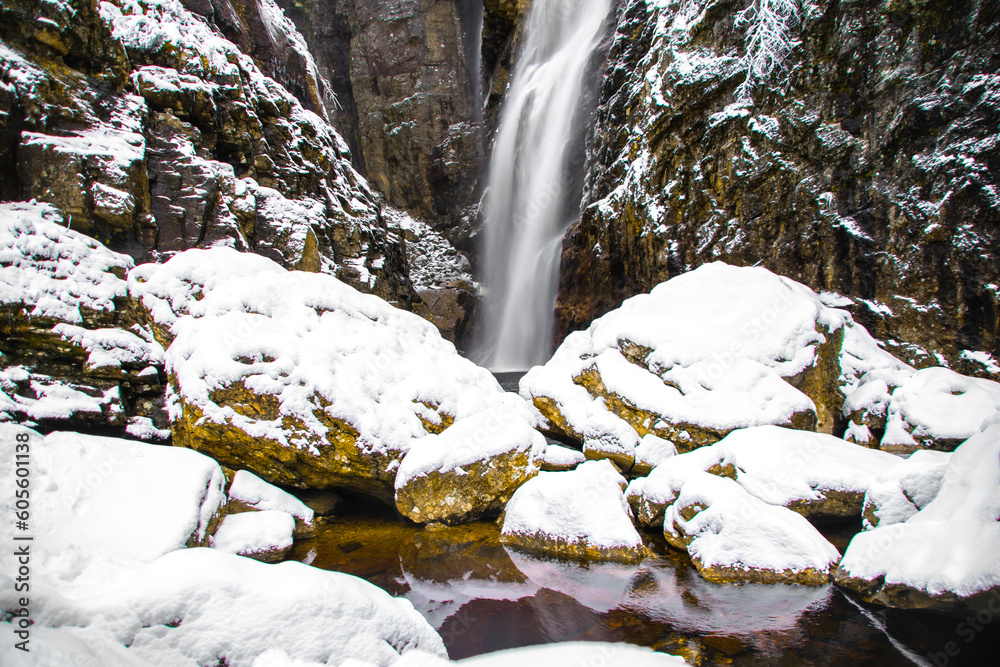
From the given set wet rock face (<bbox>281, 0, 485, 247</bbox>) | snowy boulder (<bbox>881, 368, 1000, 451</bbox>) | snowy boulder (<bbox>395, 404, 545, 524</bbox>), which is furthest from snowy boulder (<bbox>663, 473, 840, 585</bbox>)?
wet rock face (<bbox>281, 0, 485, 247</bbox>)

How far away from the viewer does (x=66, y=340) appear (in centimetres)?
571

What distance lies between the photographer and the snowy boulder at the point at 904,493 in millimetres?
3828

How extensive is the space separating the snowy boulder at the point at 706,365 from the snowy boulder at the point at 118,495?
4775mm

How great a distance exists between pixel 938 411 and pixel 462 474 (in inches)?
276

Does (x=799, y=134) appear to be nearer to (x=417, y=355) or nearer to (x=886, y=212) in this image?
(x=886, y=212)

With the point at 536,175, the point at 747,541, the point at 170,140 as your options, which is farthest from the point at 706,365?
the point at 536,175

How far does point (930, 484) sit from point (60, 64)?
552 inches

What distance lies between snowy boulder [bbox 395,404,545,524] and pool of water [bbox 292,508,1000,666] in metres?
0.36

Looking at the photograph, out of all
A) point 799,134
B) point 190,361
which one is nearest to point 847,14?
point 799,134

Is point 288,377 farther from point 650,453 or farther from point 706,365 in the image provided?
point 706,365

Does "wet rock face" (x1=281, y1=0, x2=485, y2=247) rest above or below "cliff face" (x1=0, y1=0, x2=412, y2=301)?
above

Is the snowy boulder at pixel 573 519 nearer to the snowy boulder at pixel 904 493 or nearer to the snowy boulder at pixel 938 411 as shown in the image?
the snowy boulder at pixel 904 493

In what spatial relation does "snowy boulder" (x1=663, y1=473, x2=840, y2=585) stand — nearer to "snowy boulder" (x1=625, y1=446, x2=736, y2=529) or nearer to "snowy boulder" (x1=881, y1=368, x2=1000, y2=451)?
"snowy boulder" (x1=625, y1=446, x2=736, y2=529)

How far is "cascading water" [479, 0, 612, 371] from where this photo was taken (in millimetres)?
19375
